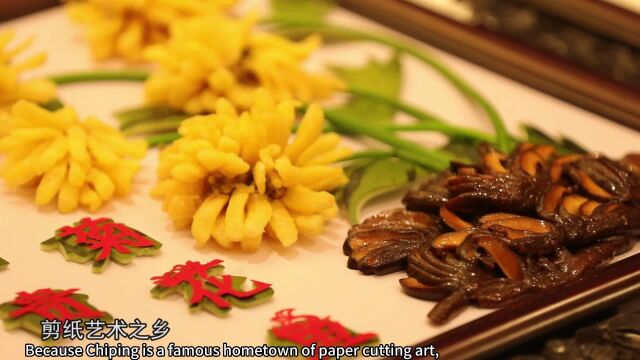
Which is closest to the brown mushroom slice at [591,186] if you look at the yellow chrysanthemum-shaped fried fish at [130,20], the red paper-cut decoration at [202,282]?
the red paper-cut decoration at [202,282]

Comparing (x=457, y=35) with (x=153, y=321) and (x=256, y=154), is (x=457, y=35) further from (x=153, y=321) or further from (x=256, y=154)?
(x=153, y=321)

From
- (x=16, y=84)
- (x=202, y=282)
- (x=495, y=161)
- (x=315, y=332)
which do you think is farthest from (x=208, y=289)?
(x=16, y=84)

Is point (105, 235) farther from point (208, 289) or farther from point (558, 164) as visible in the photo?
point (558, 164)

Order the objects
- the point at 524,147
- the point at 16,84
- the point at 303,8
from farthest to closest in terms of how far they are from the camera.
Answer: the point at 303,8 < the point at 16,84 < the point at 524,147

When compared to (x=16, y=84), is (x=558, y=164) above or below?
below

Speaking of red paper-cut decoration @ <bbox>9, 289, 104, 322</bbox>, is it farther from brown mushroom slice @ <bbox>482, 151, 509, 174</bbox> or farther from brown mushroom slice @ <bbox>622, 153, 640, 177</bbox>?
brown mushroom slice @ <bbox>622, 153, 640, 177</bbox>

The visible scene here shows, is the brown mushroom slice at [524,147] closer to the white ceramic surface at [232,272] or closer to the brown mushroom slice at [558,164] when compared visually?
the brown mushroom slice at [558,164]

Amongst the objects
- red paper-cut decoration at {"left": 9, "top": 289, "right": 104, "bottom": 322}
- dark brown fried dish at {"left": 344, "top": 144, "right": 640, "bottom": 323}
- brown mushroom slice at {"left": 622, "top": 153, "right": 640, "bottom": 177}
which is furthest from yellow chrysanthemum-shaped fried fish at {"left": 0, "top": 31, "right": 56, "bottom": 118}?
brown mushroom slice at {"left": 622, "top": 153, "right": 640, "bottom": 177}

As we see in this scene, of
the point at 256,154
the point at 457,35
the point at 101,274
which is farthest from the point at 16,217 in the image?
the point at 457,35
